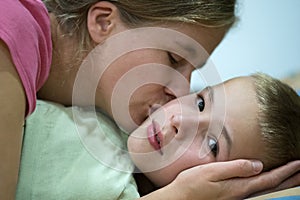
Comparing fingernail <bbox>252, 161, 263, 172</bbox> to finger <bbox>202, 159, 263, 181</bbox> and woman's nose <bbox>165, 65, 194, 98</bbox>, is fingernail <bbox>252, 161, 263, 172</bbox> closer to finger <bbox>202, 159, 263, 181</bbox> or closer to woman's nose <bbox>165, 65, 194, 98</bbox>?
finger <bbox>202, 159, 263, 181</bbox>

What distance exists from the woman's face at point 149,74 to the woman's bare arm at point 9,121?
0.31m

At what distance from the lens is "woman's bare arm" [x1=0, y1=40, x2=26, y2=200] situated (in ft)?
2.59

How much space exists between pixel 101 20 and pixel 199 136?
33 cm

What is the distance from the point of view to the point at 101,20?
1086mm

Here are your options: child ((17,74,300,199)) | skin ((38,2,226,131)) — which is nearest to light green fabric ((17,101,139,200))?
child ((17,74,300,199))

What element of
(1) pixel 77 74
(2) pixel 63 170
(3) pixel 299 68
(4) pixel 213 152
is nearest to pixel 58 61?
(1) pixel 77 74

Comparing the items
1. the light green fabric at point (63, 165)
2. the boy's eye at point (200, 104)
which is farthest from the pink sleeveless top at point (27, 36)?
the boy's eye at point (200, 104)

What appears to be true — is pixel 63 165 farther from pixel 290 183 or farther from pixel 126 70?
pixel 290 183

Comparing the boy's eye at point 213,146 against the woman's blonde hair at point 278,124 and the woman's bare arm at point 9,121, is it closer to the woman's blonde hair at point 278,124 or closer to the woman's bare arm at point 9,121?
the woman's blonde hair at point 278,124

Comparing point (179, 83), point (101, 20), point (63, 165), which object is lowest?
point (63, 165)

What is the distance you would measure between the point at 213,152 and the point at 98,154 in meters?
0.23

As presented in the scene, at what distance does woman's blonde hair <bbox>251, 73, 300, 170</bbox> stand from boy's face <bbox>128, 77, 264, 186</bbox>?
0.05 ft

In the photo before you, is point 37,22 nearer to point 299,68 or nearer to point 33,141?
point 33,141

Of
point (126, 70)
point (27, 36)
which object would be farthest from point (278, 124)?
point (27, 36)
